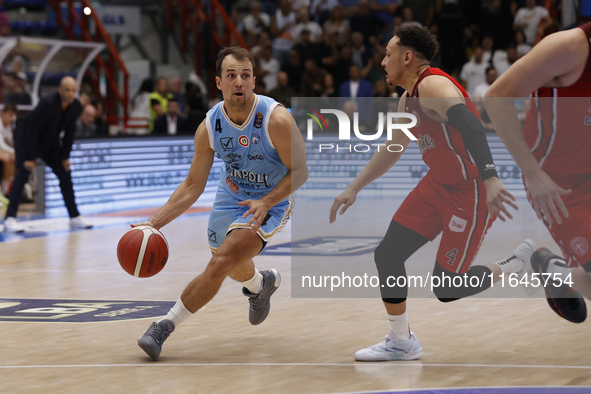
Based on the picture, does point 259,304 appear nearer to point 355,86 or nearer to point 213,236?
point 213,236

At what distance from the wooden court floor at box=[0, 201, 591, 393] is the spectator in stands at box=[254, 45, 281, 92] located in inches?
401

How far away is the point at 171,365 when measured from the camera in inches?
184

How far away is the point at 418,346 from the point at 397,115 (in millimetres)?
1325

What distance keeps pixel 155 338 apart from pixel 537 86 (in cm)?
244

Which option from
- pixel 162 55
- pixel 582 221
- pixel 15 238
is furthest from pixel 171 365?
pixel 162 55

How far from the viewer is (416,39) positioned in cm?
469

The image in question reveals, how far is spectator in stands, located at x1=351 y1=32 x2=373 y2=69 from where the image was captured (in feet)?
54.7

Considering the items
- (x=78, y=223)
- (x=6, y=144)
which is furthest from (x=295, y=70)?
(x=78, y=223)

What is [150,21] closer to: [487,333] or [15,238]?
[15,238]

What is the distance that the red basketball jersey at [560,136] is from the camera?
13.6 feet

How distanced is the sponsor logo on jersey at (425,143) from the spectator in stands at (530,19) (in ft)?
39.9

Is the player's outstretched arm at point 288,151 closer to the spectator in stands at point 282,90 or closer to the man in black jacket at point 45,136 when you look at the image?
the man in black jacket at point 45,136

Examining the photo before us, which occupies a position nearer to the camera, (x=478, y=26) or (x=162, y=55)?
(x=478, y=26)

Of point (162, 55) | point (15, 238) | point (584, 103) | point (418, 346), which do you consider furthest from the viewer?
point (162, 55)
